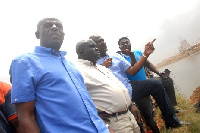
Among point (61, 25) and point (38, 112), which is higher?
point (61, 25)

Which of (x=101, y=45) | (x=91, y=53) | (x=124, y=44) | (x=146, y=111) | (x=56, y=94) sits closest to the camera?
(x=56, y=94)

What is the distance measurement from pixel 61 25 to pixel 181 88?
473 inches

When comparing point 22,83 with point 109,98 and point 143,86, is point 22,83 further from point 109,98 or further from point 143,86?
point 143,86

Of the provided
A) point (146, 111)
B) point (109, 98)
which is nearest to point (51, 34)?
point (109, 98)

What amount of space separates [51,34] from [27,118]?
1.01 m

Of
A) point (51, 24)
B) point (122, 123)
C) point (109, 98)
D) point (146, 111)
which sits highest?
point (51, 24)

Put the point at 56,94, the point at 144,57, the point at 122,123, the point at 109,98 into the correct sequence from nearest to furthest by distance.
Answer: the point at 56,94 < the point at 109,98 < the point at 122,123 < the point at 144,57

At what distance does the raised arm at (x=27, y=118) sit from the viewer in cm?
149

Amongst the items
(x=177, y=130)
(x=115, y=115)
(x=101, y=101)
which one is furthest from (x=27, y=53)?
(x=177, y=130)

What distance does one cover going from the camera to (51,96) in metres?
1.59

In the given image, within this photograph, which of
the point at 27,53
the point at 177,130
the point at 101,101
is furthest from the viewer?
the point at 177,130

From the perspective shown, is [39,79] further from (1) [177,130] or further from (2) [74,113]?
(1) [177,130]

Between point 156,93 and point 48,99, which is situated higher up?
point 48,99

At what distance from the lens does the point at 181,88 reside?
1223cm
